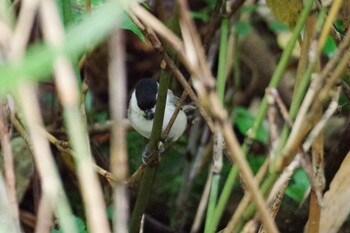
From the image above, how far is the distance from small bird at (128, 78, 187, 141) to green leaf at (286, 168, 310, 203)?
0.45 m

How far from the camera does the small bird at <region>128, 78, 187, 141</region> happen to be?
2.44 metres

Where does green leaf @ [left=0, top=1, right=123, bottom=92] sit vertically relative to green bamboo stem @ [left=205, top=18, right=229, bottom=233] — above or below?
above

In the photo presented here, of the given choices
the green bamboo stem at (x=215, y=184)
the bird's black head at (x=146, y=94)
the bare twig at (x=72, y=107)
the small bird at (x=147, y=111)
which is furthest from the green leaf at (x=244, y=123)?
the bare twig at (x=72, y=107)

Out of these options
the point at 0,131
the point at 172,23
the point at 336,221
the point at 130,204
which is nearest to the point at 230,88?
the point at 130,204

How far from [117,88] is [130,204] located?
1695 mm

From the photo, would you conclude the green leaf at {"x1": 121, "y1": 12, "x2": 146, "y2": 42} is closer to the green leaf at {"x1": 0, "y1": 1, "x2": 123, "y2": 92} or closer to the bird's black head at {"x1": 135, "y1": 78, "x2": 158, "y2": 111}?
the green leaf at {"x1": 0, "y1": 1, "x2": 123, "y2": 92}

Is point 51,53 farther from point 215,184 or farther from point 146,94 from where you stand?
point 146,94

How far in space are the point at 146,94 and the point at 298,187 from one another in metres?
0.66

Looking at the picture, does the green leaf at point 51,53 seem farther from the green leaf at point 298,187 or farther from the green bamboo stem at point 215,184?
the green leaf at point 298,187

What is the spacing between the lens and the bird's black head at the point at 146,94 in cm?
249

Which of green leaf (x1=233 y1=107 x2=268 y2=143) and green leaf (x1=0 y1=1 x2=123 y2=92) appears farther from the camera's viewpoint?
green leaf (x1=233 y1=107 x2=268 y2=143)

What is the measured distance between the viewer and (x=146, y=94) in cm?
250

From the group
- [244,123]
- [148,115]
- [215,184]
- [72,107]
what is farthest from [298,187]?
[72,107]

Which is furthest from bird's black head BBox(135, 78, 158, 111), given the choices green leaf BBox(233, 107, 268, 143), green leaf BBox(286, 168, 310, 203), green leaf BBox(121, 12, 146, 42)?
green leaf BBox(121, 12, 146, 42)
